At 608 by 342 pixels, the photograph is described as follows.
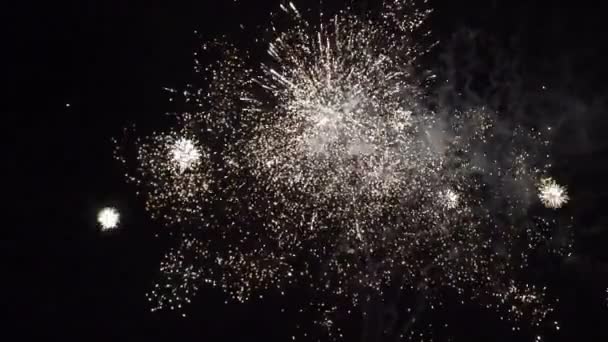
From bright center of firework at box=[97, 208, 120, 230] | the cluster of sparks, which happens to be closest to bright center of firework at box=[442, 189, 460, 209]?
the cluster of sparks

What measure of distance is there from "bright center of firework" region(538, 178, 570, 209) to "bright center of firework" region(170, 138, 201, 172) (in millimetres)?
6102

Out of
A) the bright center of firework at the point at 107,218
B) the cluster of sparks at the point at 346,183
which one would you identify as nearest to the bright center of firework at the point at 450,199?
the cluster of sparks at the point at 346,183

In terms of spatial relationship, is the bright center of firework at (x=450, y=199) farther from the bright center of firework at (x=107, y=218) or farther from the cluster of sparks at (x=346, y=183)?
the bright center of firework at (x=107, y=218)

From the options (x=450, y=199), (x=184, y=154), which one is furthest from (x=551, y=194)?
(x=184, y=154)

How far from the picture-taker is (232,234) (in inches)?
319

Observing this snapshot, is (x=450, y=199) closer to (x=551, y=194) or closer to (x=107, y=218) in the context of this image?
(x=551, y=194)

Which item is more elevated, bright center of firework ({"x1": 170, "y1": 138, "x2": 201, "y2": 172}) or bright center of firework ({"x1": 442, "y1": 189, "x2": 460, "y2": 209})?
bright center of firework ({"x1": 170, "y1": 138, "x2": 201, "y2": 172})

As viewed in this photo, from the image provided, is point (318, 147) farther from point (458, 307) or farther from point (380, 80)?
point (458, 307)

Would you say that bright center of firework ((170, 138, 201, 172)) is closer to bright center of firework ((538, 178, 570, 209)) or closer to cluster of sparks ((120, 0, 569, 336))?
cluster of sparks ((120, 0, 569, 336))

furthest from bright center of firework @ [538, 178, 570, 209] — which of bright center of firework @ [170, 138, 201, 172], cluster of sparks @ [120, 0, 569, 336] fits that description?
bright center of firework @ [170, 138, 201, 172]

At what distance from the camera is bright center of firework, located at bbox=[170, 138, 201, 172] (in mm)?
7961

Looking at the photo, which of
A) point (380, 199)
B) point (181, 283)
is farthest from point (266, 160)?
point (181, 283)

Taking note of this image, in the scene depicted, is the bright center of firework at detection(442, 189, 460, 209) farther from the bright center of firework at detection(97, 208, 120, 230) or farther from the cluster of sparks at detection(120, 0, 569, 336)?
the bright center of firework at detection(97, 208, 120, 230)

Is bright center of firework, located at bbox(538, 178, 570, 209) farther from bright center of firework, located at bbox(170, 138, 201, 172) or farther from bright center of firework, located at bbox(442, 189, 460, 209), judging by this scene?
bright center of firework, located at bbox(170, 138, 201, 172)
